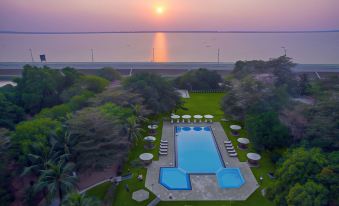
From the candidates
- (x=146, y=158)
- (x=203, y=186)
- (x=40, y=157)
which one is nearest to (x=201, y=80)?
(x=146, y=158)

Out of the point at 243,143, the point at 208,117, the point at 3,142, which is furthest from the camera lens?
the point at 208,117

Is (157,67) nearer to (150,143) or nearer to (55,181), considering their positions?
(150,143)

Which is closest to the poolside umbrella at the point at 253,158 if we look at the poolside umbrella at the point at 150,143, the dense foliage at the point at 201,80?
the poolside umbrella at the point at 150,143

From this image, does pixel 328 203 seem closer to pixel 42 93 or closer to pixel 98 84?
pixel 98 84

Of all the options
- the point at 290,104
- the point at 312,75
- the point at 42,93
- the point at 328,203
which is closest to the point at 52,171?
the point at 328,203

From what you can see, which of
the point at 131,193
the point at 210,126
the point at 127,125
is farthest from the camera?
the point at 210,126

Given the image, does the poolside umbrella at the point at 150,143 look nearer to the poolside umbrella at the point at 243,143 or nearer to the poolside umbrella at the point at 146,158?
the poolside umbrella at the point at 146,158
